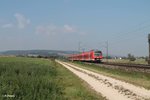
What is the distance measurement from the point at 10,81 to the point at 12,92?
175 inches

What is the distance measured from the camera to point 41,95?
14469 mm

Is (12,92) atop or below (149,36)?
below

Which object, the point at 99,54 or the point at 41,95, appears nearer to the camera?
the point at 41,95

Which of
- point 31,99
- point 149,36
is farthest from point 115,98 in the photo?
point 149,36

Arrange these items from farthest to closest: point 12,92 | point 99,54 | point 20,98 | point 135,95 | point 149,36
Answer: point 99,54, point 149,36, point 135,95, point 12,92, point 20,98


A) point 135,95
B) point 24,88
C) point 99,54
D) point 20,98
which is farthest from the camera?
point 99,54

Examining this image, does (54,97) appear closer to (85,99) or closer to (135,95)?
(85,99)

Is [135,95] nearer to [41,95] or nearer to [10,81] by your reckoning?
[41,95]

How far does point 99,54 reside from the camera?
279 ft

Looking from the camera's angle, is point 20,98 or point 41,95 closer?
point 20,98

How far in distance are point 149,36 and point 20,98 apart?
5583cm

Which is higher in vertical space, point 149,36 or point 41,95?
point 149,36

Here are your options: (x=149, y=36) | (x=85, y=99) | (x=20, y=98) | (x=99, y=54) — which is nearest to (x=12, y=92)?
(x=20, y=98)

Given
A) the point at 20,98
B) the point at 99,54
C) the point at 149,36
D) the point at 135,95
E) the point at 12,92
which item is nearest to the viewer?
the point at 20,98
